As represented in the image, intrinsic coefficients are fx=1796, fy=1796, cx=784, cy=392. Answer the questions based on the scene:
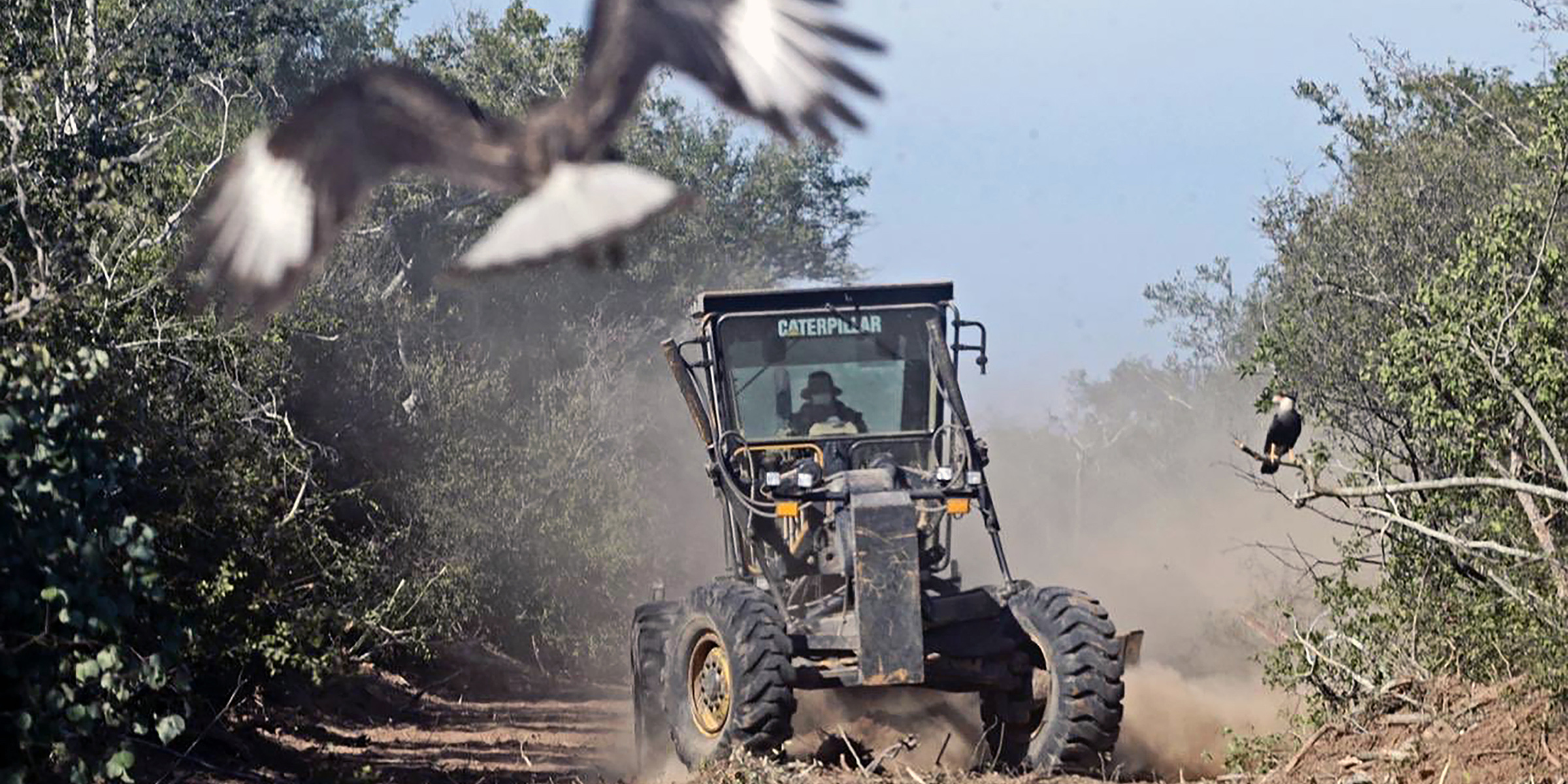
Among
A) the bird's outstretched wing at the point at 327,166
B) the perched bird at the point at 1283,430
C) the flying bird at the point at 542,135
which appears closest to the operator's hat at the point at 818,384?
the perched bird at the point at 1283,430

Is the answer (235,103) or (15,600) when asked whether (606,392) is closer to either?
(235,103)

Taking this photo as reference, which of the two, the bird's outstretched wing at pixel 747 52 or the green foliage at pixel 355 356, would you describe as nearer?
the bird's outstretched wing at pixel 747 52

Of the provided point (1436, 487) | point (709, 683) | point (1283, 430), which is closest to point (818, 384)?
point (709, 683)

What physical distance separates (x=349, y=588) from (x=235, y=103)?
11119 mm

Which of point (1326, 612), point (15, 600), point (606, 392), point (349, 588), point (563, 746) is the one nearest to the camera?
point (15, 600)

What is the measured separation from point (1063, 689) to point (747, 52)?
21.3 feet

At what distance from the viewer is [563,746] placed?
15484 millimetres

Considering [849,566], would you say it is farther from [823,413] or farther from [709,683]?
[823,413]

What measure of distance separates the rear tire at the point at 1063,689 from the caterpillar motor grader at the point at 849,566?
1 centimetres

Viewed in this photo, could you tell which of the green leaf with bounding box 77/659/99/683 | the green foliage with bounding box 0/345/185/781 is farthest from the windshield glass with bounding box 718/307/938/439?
the green leaf with bounding box 77/659/99/683

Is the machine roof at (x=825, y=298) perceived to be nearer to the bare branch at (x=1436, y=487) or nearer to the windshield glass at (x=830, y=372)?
the windshield glass at (x=830, y=372)

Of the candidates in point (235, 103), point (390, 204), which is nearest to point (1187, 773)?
point (235, 103)

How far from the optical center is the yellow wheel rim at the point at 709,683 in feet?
36.9

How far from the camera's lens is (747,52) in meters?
5.34
